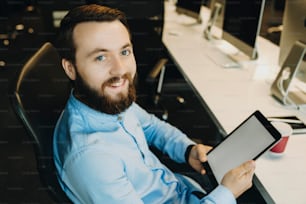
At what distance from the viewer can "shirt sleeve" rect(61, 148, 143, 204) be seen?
74 centimetres

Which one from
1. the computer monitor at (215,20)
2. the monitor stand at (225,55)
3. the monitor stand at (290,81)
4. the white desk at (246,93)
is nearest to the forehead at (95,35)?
the white desk at (246,93)

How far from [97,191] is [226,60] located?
4.02 feet

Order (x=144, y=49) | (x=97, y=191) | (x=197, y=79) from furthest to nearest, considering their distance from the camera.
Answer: (x=144, y=49)
(x=197, y=79)
(x=97, y=191)

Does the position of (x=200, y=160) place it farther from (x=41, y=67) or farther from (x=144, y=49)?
(x=144, y=49)

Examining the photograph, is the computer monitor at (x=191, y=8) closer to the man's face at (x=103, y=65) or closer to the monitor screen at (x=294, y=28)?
the monitor screen at (x=294, y=28)

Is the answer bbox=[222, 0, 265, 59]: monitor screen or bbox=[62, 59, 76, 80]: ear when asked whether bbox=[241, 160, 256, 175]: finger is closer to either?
bbox=[62, 59, 76, 80]: ear

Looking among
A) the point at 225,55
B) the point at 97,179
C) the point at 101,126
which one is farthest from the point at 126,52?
the point at 225,55

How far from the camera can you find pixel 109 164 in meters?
0.77

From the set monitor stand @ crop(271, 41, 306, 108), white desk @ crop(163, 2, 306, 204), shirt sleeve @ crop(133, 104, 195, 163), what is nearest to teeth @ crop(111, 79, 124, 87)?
shirt sleeve @ crop(133, 104, 195, 163)

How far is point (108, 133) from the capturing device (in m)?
0.85

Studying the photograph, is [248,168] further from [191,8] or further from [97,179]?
[191,8]

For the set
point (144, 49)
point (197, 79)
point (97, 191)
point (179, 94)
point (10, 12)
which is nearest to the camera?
point (97, 191)

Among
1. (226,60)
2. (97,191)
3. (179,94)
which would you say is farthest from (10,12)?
(97,191)

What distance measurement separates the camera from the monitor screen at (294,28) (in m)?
1.31
